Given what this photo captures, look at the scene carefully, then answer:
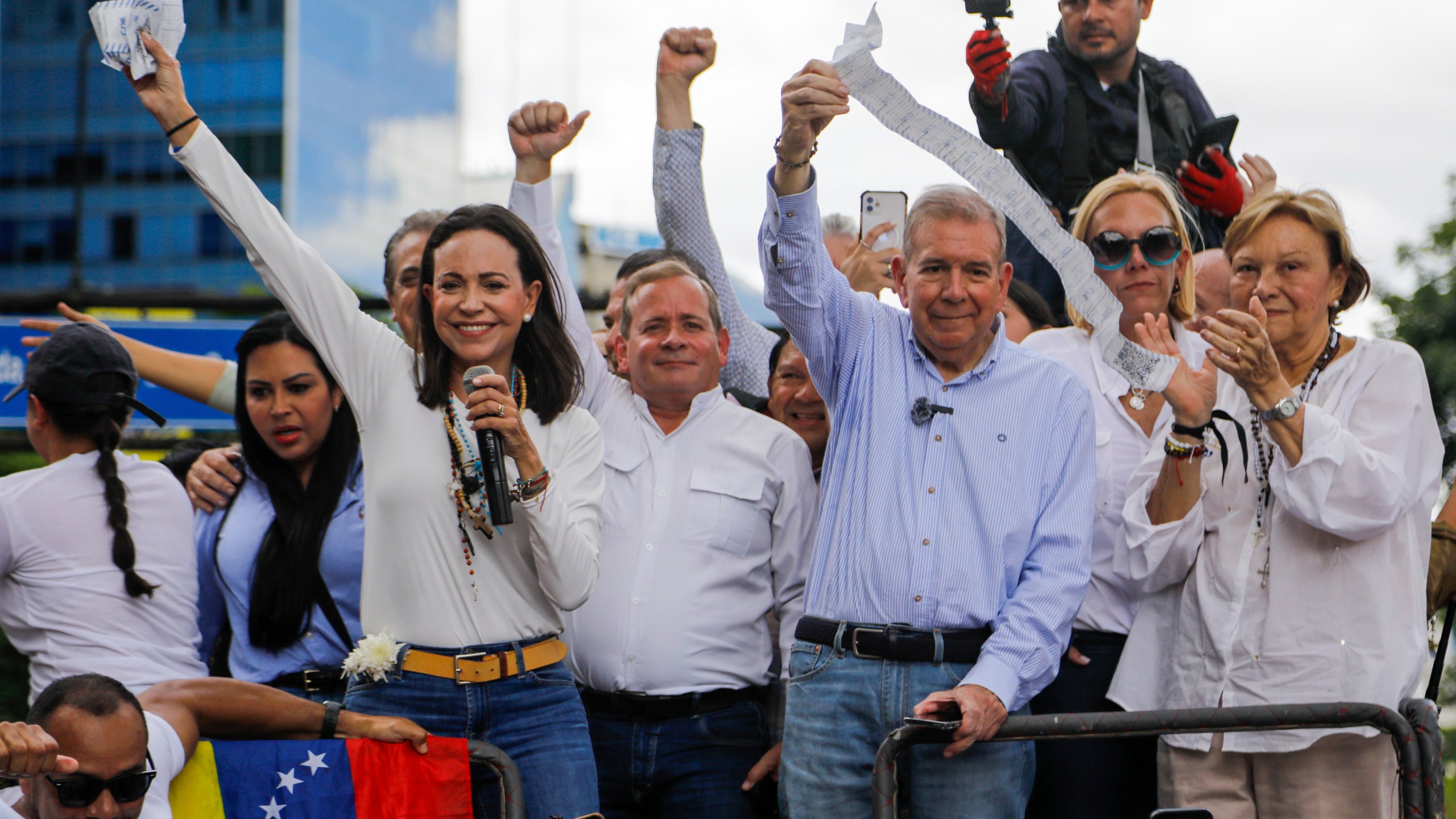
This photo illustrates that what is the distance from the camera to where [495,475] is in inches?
120

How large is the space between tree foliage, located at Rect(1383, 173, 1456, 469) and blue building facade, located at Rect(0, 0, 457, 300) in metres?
32.2

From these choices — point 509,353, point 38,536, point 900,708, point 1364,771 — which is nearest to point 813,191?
point 509,353

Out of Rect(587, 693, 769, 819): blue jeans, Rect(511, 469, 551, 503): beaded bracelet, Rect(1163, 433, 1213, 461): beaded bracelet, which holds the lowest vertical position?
Rect(587, 693, 769, 819): blue jeans

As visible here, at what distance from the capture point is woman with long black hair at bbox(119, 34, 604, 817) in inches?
126

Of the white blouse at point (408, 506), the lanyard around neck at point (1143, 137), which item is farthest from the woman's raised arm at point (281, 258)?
the lanyard around neck at point (1143, 137)

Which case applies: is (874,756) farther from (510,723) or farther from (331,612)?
(331,612)

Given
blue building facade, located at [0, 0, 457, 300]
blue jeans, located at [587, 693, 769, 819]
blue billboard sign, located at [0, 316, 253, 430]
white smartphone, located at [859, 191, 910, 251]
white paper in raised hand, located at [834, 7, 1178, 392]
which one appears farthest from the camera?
blue building facade, located at [0, 0, 457, 300]

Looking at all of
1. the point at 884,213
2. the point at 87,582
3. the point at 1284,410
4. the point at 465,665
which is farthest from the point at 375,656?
the point at 884,213

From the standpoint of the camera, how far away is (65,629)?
144 inches

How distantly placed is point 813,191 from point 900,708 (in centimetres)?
124

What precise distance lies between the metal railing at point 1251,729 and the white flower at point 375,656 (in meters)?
1.11

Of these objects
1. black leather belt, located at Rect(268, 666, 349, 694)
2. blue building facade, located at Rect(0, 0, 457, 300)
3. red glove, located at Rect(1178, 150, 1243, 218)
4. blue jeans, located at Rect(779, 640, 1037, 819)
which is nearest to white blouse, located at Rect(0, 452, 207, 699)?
black leather belt, located at Rect(268, 666, 349, 694)

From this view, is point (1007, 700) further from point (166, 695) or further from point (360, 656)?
point (166, 695)

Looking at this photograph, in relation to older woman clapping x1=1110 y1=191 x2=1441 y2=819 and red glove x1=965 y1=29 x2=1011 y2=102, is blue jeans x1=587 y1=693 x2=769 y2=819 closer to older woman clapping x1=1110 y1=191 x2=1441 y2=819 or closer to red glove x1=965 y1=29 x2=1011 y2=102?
older woman clapping x1=1110 y1=191 x2=1441 y2=819
